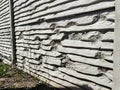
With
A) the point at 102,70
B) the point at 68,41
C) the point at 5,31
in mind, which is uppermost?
the point at 5,31

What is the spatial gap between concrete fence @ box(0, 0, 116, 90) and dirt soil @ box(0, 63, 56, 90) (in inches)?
5.5

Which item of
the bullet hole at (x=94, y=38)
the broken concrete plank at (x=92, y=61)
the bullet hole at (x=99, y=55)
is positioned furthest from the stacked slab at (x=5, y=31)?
the bullet hole at (x=99, y=55)

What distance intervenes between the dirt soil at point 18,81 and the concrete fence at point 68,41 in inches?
5.5

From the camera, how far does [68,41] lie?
13.8 feet

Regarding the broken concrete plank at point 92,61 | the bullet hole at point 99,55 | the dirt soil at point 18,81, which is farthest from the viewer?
the dirt soil at point 18,81

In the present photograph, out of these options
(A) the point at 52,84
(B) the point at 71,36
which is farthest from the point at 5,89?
(B) the point at 71,36

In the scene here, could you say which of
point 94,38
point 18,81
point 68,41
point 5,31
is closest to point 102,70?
point 94,38

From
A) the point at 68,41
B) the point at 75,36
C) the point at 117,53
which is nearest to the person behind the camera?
the point at 117,53

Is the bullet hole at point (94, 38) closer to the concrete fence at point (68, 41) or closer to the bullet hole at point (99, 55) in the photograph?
the concrete fence at point (68, 41)

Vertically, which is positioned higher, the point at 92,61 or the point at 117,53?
the point at 117,53

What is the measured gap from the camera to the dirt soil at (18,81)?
506 cm

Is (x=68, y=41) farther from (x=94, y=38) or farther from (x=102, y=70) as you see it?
(x=102, y=70)

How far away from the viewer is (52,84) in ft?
16.1

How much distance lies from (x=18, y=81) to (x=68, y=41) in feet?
6.58
